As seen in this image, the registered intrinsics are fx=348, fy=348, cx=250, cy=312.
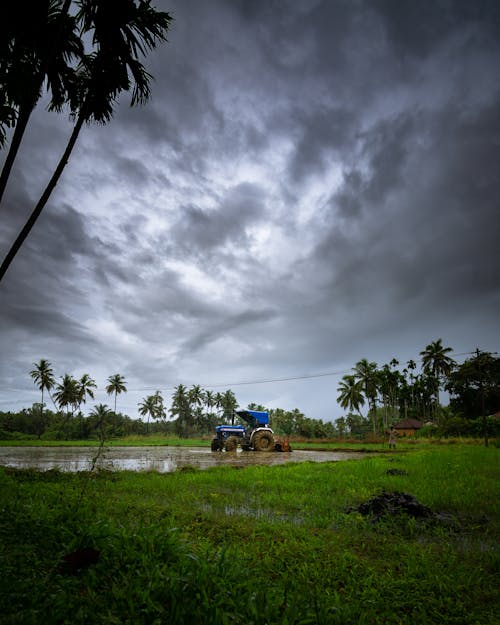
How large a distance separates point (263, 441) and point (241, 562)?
19828mm

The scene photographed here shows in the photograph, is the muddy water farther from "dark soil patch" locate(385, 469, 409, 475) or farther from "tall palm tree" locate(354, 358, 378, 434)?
"tall palm tree" locate(354, 358, 378, 434)

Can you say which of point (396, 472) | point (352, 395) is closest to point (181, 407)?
point (352, 395)

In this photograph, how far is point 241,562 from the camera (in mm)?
3244

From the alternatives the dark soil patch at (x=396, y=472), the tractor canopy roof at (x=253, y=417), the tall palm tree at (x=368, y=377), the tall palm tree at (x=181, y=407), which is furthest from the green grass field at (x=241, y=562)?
the tall palm tree at (x=181, y=407)

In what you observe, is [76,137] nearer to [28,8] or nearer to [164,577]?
[28,8]

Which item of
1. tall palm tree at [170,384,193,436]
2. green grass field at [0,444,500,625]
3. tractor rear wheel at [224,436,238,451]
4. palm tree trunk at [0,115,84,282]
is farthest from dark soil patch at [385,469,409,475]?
tall palm tree at [170,384,193,436]

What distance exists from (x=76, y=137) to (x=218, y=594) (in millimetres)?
5627

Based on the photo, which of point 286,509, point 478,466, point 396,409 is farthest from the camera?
point 396,409

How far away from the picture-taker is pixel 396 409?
7425 cm

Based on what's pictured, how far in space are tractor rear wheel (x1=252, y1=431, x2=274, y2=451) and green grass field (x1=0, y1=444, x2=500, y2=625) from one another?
1559 cm

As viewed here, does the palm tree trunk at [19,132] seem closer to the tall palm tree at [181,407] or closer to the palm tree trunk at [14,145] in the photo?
the palm tree trunk at [14,145]

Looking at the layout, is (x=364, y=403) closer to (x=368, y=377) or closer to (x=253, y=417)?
(x=368, y=377)

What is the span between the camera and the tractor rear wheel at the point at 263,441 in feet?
72.3

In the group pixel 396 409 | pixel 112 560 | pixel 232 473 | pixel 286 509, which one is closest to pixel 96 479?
pixel 232 473
